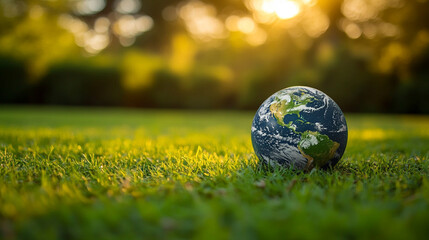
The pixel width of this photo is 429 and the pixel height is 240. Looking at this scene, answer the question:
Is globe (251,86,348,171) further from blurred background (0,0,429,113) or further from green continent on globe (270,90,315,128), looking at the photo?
blurred background (0,0,429,113)

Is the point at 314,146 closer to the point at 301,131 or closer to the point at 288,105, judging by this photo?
the point at 301,131

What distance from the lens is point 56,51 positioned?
22.7 m

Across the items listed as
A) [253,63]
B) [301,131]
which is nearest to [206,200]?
[301,131]

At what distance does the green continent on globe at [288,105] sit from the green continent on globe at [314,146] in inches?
7.7

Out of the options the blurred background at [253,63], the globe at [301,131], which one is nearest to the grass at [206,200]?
the globe at [301,131]

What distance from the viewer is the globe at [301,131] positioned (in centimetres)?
271

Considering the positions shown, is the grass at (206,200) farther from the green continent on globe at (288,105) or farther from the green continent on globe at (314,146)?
the green continent on globe at (288,105)

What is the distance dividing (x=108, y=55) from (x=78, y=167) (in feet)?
75.8

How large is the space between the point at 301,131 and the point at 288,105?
0.29 metres

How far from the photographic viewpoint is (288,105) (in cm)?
283

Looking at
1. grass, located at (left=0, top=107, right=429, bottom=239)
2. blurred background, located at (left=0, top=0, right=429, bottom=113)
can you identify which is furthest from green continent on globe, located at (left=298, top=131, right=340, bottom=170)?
blurred background, located at (left=0, top=0, right=429, bottom=113)

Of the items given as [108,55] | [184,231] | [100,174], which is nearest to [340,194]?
[184,231]

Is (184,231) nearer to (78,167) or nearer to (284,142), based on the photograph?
(284,142)

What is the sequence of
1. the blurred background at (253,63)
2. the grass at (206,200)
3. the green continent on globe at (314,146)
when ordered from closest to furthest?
the grass at (206,200)
the green continent on globe at (314,146)
the blurred background at (253,63)
